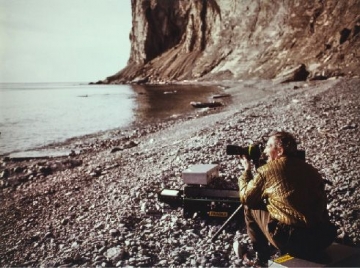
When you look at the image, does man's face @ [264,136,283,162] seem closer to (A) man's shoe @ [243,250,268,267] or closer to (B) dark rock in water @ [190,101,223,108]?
(A) man's shoe @ [243,250,268,267]

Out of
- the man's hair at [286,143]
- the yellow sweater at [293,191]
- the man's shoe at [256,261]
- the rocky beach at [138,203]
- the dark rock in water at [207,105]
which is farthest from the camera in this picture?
the dark rock in water at [207,105]

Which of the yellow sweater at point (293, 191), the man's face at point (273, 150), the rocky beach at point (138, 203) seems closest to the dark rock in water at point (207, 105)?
the rocky beach at point (138, 203)

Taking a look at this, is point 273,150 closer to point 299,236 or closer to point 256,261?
point 299,236

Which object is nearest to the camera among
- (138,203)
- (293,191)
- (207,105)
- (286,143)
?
(293,191)

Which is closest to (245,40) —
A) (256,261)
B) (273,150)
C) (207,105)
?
(207,105)

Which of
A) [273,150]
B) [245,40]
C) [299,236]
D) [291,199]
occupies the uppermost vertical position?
[245,40]

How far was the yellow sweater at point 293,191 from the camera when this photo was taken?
3258 millimetres

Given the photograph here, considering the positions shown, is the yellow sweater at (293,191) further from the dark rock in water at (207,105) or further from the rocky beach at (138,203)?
the dark rock in water at (207,105)

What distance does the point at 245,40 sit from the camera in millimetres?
58750

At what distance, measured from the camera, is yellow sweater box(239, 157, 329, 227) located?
10.7 feet

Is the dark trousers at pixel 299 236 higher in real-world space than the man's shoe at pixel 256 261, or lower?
higher

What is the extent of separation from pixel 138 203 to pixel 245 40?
56.9 meters

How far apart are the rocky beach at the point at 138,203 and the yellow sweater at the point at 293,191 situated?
71 centimetres

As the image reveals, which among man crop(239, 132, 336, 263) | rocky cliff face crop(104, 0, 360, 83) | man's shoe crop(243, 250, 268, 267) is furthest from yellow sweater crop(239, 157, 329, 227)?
rocky cliff face crop(104, 0, 360, 83)
